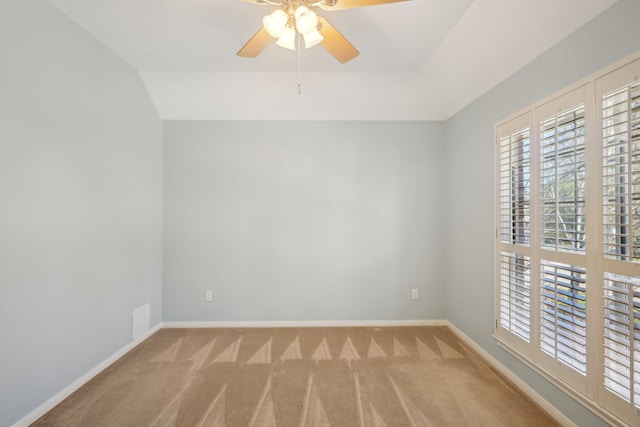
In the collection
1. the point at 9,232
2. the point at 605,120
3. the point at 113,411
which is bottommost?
the point at 113,411

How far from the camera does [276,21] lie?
55.1 inches

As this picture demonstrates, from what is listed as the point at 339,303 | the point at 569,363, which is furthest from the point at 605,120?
the point at 339,303

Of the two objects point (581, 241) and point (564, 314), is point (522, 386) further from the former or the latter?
point (581, 241)

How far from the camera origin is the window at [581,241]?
53.1 inches

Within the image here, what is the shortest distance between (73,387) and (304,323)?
6.80ft

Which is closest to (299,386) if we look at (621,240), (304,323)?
(304,323)

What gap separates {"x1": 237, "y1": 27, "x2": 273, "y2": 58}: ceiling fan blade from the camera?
1.60m

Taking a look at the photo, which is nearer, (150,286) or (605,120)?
(605,120)

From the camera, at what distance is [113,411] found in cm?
189

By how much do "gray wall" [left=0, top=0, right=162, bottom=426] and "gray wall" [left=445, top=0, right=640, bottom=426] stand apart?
343cm

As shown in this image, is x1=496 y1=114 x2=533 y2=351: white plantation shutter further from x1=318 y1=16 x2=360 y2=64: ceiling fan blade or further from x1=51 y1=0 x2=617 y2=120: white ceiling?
x1=318 y1=16 x2=360 y2=64: ceiling fan blade

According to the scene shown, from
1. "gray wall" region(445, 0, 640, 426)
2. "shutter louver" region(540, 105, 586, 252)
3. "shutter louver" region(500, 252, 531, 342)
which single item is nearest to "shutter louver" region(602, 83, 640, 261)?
"shutter louver" region(540, 105, 586, 252)

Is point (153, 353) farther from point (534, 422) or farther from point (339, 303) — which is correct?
point (534, 422)

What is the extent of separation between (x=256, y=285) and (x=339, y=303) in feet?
3.38
